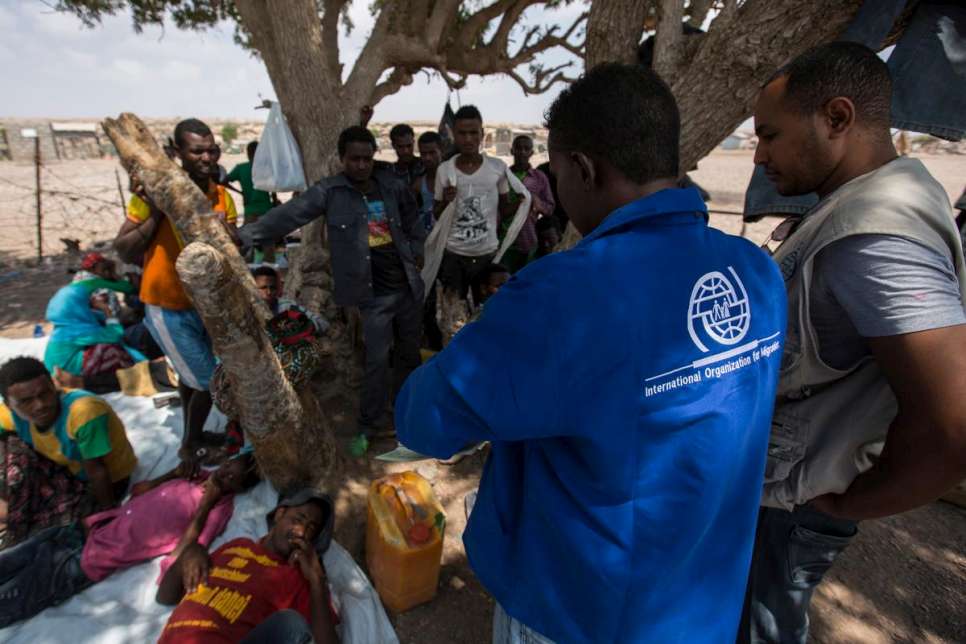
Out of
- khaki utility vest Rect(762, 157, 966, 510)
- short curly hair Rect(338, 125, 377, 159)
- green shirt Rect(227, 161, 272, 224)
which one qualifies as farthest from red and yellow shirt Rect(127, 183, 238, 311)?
green shirt Rect(227, 161, 272, 224)

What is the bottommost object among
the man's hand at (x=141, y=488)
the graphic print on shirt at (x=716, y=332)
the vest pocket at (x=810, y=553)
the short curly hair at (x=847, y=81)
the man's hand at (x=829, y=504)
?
the man's hand at (x=141, y=488)

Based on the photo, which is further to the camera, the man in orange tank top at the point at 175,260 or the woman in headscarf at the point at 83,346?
the woman in headscarf at the point at 83,346

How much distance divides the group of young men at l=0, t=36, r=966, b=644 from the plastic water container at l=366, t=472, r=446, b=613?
103 cm

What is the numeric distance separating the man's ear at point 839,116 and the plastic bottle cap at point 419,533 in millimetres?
2065

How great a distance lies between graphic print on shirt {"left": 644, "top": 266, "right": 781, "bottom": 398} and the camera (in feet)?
2.64

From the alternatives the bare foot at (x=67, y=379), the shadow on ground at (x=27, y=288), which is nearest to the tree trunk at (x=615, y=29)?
the bare foot at (x=67, y=379)

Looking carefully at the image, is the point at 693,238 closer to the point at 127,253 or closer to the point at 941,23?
the point at 941,23

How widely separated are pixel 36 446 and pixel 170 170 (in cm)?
167

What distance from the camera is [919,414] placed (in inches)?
37.8

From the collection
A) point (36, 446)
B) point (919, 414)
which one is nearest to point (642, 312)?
point (919, 414)

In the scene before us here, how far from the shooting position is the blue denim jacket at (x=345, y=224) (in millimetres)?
2896

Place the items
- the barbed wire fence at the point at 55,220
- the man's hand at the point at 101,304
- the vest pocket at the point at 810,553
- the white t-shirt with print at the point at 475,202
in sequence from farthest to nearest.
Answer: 1. the barbed wire fence at the point at 55,220
2. the man's hand at the point at 101,304
3. the white t-shirt with print at the point at 475,202
4. the vest pocket at the point at 810,553

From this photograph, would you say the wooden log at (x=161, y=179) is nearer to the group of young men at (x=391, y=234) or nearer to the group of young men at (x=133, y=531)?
the group of young men at (x=391, y=234)

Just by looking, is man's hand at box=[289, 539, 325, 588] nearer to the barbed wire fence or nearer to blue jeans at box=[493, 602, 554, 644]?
blue jeans at box=[493, 602, 554, 644]
